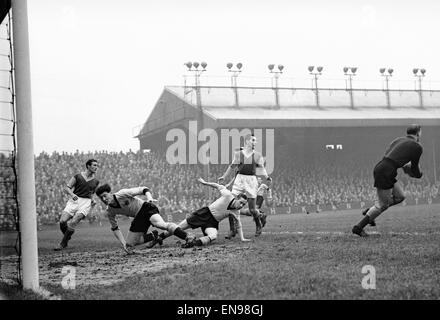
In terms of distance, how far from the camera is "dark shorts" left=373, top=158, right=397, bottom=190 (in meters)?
9.37

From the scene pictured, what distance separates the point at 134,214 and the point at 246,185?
2688 mm

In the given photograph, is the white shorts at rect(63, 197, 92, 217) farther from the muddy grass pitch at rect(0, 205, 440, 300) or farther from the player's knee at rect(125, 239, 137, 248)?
the player's knee at rect(125, 239, 137, 248)

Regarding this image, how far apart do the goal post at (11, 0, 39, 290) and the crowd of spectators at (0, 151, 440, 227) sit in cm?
1329

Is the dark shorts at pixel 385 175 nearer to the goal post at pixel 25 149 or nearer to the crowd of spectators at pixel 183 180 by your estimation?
the goal post at pixel 25 149

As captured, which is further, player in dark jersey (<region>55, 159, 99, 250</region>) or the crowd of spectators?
the crowd of spectators

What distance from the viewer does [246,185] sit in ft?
38.7

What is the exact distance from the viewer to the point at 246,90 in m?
34.9

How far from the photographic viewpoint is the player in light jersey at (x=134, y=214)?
9305 millimetres
